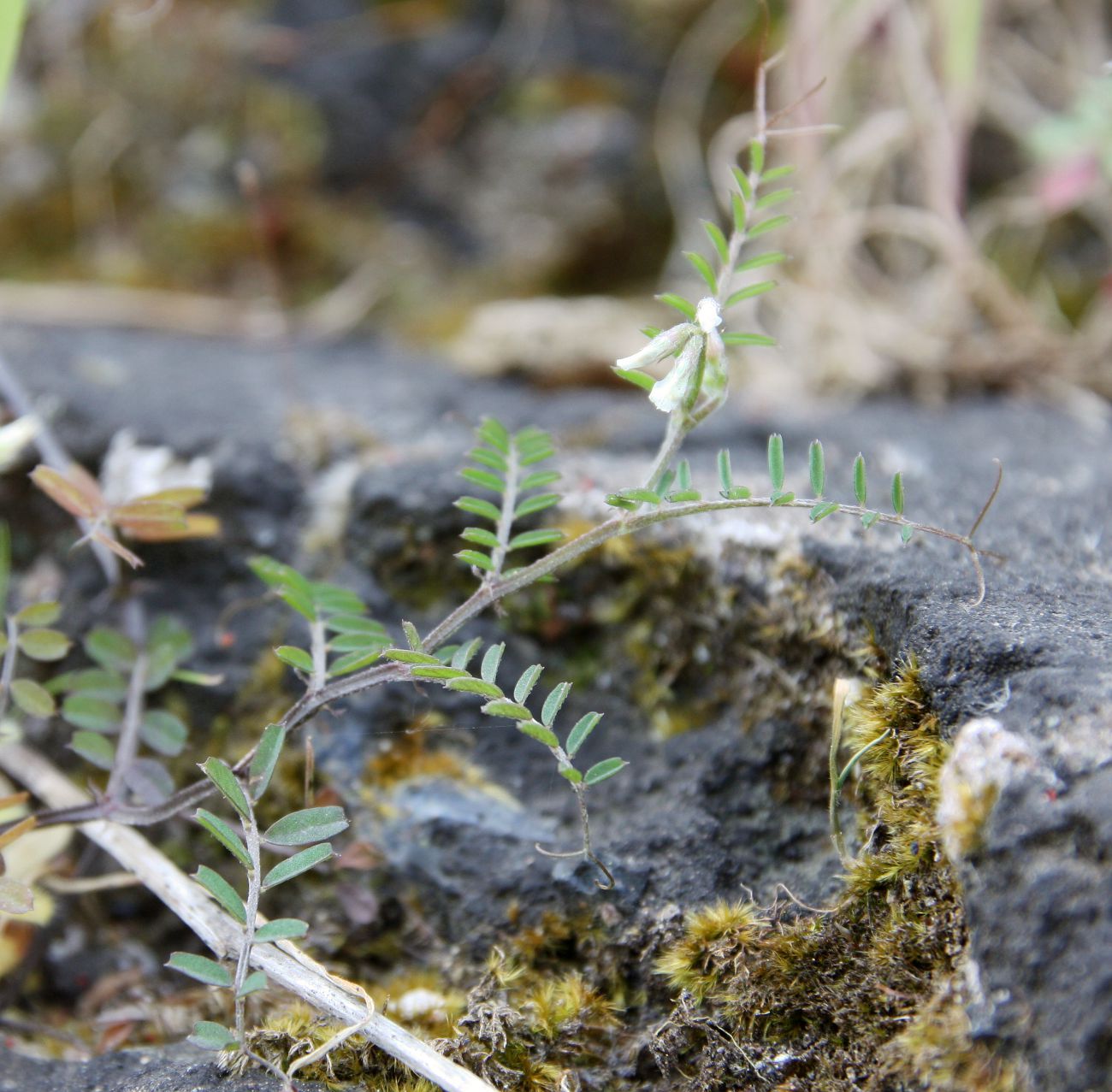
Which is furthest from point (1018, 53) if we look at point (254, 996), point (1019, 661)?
point (254, 996)

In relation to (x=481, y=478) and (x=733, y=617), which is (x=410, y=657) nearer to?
(x=481, y=478)

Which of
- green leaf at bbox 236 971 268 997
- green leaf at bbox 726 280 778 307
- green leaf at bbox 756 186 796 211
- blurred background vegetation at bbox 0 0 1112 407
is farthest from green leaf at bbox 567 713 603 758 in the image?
blurred background vegetation at bbox 0 0 1112 407

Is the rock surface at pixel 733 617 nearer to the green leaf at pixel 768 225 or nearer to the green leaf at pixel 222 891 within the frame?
the green leaf at pixel 222 891

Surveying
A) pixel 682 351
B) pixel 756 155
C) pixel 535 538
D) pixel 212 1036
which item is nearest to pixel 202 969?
pixel 212 1036

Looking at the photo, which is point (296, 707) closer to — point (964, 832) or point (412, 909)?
point (412, 909)

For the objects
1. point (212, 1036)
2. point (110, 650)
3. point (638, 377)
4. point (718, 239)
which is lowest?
→ point (212, 1036)

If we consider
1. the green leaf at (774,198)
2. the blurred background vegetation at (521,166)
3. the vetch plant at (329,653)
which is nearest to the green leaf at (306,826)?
the vetch plant at (329,653)

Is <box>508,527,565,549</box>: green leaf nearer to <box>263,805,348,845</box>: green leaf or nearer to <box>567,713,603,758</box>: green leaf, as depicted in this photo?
<box>567,713,603,758</box>: green leaf
